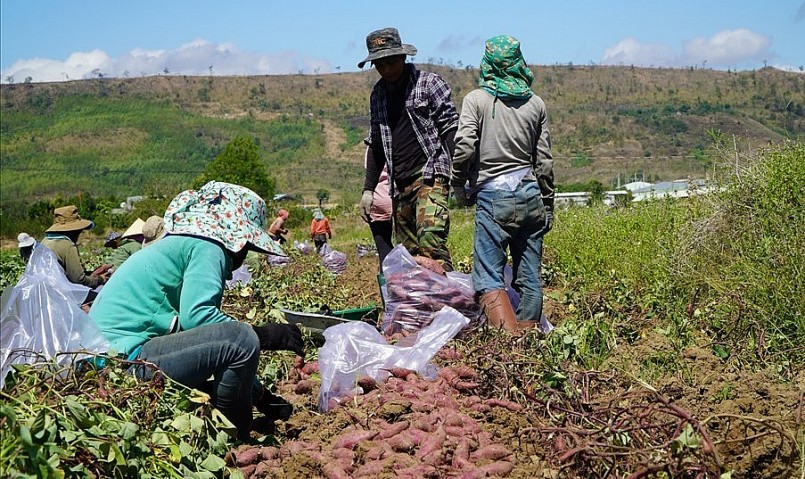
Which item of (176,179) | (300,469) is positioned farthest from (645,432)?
(176,179)

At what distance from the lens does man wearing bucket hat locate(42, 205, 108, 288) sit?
705cm

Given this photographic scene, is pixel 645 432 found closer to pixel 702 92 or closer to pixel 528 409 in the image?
pixel 528 409

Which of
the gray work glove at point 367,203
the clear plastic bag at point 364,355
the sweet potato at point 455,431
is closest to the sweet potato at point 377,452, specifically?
the sweet potato at point 455,431

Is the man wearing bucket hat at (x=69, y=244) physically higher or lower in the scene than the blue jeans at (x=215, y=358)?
lower

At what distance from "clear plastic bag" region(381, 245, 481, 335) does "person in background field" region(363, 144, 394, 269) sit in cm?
70

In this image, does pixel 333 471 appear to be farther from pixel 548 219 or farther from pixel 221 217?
pixel 548 219

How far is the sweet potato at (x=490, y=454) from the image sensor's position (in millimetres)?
2965

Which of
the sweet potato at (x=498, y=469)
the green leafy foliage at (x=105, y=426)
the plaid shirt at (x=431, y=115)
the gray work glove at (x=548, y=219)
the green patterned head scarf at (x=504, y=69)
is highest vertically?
the green patterned head scarf at (x=504, y=69)

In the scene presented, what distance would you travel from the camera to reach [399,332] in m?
4.86

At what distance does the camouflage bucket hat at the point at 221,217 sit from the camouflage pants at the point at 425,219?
168cm

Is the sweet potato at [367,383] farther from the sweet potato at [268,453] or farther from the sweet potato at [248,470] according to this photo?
the sweet potato at [248,470]

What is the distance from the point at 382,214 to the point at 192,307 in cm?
251

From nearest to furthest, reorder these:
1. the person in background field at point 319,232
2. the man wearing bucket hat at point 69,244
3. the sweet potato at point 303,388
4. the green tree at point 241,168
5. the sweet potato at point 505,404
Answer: the sweet potato at point 505,404
the sweet potato at point 303,388
the man wearing bucket hat at point 69,244
the person in background field at point 319,232
the green tree at point 241,168

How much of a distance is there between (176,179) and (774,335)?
59.5 meters
